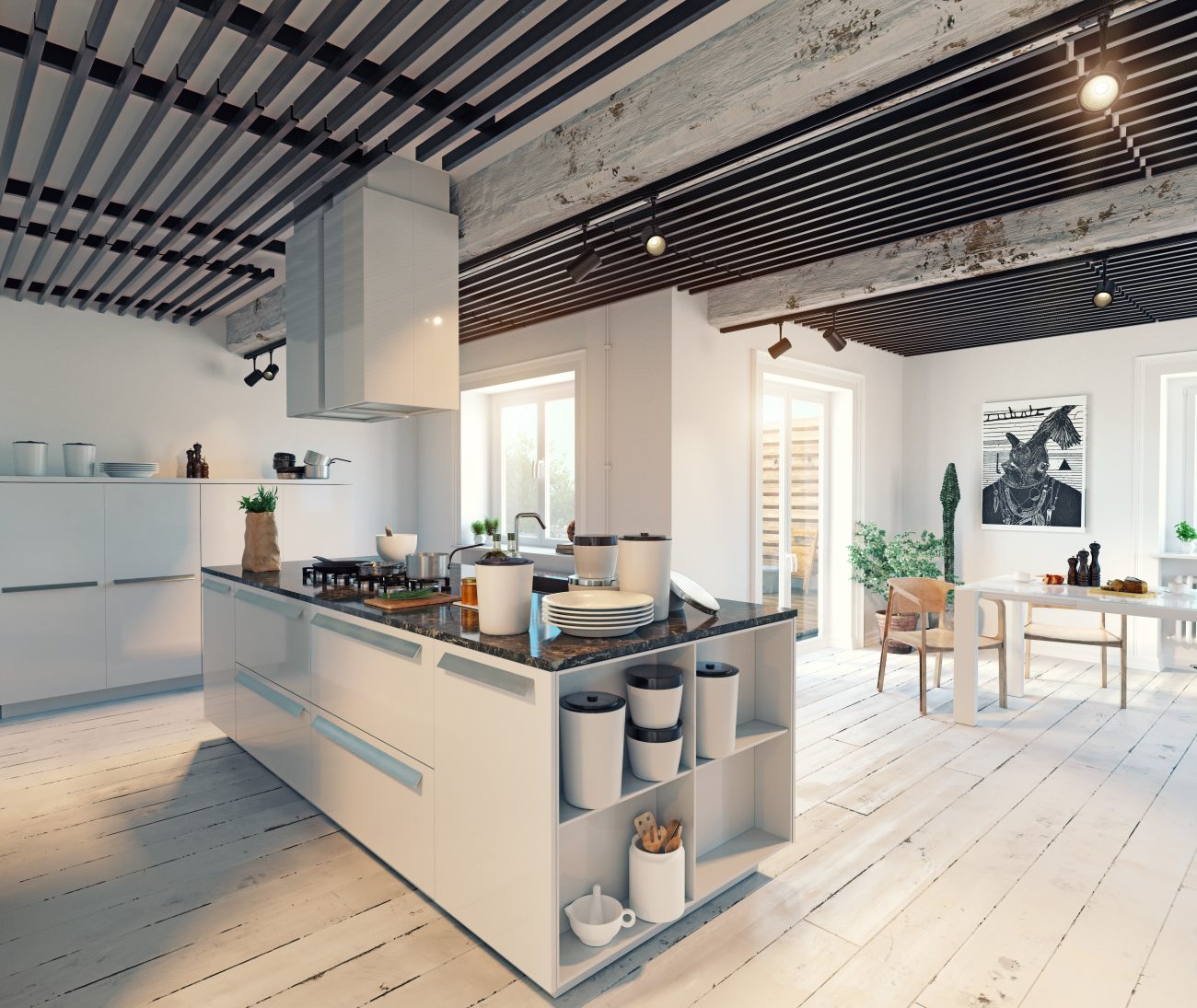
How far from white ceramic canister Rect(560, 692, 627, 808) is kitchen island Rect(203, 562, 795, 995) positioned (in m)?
0.05

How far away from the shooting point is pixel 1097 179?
309 cm

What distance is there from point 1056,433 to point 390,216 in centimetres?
562

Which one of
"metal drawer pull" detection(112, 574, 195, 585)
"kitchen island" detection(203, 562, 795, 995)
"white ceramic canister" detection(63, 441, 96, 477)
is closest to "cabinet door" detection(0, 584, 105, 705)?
"metal drawer pull" detection(112, 574, 195, 585)

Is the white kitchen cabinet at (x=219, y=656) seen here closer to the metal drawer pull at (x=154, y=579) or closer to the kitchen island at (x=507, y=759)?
the kitchen island at (x=507, y=759)

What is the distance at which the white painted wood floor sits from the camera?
6.57 ft

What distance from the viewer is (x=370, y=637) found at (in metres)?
2.54

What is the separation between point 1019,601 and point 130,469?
588cm

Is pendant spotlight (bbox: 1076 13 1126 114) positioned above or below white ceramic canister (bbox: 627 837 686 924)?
above

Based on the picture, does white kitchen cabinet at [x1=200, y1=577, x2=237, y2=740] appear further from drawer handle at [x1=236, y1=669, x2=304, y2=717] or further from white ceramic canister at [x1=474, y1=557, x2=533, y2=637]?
white ceramic canister at [x1=474, y1=557, x2=533, y2=637]

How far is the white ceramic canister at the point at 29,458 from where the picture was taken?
4.66 m

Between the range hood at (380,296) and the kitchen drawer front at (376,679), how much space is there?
1070 millimetres

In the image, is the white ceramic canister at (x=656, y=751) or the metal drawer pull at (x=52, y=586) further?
the metal drawer pull at (x=52, y=586)

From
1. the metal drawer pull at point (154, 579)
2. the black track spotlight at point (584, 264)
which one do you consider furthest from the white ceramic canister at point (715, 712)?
the metal drawer pull at point (154, 579)

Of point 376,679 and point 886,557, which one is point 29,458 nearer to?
point 376,679
